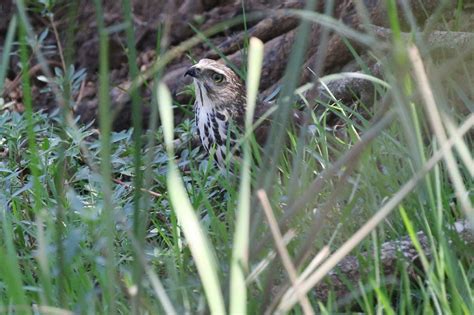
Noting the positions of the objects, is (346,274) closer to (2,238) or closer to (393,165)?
(393,165)

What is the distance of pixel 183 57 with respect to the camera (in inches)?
239

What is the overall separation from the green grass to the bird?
0.22 m

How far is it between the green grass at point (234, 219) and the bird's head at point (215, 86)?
1.61 feet

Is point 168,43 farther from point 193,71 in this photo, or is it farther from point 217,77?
point 193,71

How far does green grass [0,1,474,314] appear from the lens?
1.74 metres

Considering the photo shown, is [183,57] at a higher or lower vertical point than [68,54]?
lower

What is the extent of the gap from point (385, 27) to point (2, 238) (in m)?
2.13

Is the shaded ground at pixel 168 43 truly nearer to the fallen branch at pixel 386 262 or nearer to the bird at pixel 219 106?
the bird at pixel 219 106

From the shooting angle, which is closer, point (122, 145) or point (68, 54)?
point (68, 54)

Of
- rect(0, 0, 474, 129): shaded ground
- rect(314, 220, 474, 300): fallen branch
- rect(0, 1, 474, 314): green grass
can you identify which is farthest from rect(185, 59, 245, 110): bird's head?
rect(314, 220, 474, 300): fallen branch

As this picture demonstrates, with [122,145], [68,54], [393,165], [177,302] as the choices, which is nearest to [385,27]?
[122,145]

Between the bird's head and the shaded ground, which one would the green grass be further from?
the shaded ground

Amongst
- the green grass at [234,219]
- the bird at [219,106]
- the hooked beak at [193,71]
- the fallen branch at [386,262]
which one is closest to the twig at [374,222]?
the green grass at [234,219]

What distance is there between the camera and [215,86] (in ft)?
16.0
